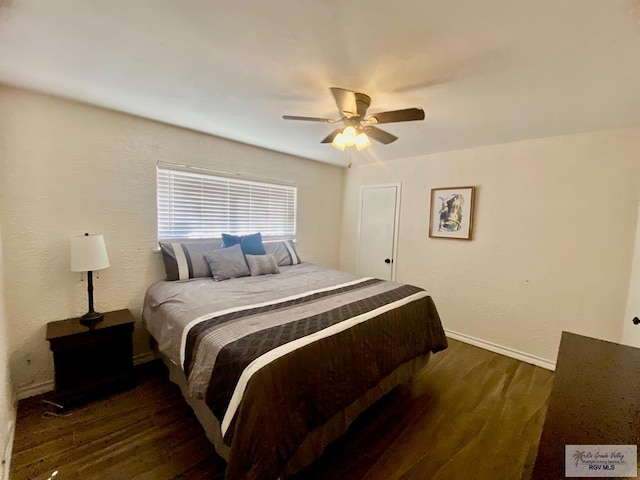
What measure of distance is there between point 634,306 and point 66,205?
15.5 ft

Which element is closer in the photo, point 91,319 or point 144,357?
point 91,319

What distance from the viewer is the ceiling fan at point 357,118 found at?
1.74 meters

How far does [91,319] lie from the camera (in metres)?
2.21

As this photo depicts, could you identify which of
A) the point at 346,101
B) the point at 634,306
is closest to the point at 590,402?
the point at 346,101

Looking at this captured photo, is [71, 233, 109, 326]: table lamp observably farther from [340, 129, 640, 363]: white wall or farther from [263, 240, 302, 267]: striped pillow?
[340, 129, 640, 363]: white wall

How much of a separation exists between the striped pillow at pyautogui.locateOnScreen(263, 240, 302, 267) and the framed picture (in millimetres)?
1871

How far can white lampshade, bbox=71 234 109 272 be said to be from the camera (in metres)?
2.12

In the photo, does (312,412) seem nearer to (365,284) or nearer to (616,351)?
(365,284)

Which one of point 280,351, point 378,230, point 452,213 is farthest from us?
point 378,230

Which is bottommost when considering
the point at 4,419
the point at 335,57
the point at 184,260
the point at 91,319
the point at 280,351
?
the point at 4,419

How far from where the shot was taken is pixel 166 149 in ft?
9.04

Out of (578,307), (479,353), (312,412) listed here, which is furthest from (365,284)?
(578,307)

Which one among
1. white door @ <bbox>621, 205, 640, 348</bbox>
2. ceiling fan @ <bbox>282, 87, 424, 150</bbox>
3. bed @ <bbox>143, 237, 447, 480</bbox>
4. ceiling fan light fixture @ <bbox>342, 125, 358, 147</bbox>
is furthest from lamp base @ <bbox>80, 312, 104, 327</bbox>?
white door @ <bbox>621, 205, 640, 348</bbox>

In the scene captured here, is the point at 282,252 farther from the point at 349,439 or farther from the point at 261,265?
the point at 349,439
